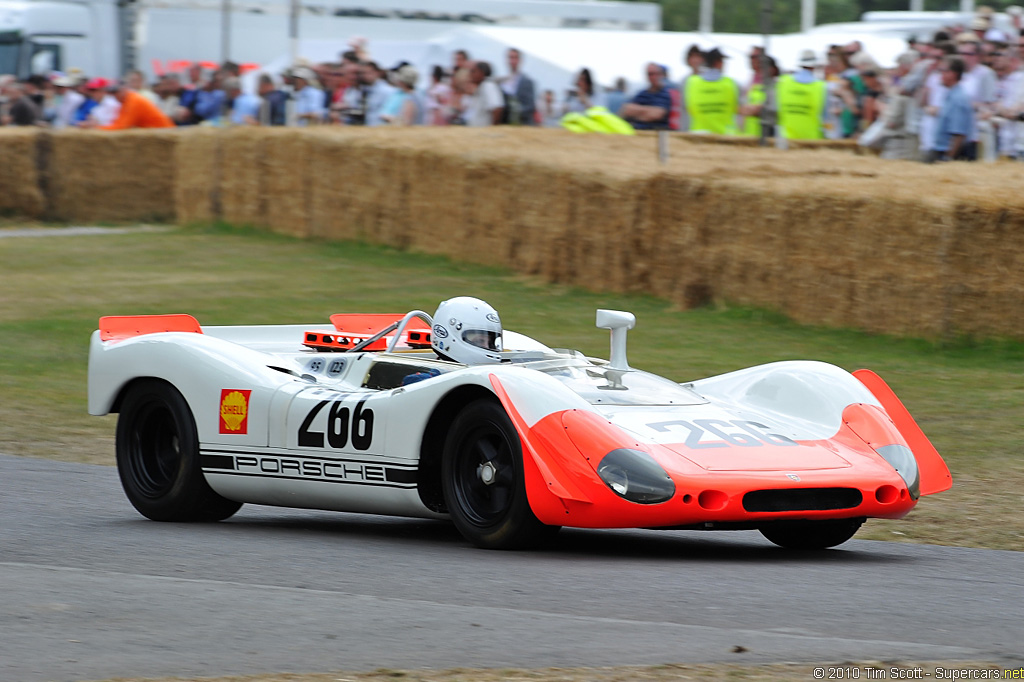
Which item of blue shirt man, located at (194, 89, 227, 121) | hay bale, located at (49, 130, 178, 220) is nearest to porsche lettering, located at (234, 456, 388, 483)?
hay bale, located at (49, 130, 178, 220)

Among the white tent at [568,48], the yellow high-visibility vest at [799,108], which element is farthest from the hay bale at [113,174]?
the yellow high-visibility vest at [799,108]

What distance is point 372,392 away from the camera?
663 centimetres

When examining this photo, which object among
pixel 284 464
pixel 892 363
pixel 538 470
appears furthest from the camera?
pixel 892 363

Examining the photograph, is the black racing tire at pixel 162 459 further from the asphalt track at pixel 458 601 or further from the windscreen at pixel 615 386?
the windscreen at pixel 615 386

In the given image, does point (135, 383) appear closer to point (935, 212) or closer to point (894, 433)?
point (894, 433)

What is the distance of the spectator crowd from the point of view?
50.0 feet

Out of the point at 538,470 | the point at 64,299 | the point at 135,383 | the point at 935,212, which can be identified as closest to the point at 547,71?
the point at 64,299

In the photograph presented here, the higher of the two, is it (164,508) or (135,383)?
(135,383)

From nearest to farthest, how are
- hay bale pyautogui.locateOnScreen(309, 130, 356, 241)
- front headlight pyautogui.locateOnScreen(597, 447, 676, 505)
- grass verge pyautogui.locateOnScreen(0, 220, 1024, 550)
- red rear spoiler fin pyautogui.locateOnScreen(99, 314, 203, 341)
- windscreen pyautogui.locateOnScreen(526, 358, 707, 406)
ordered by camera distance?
front headlight pyautogui.locateOnScreen(597, 447, 676, 505) → windscreen pyautogui.locateOnScreen(526, 358, 707, 406) → red rear spoiler fin pyautogui.locateOnScreen(99, 314, 203, 341) → grass verge pyautogui.locateOnScreen(0, 220, 1024, 550) → hay bale pyautogui.locateOnScreen(309, 130, 356, 241)

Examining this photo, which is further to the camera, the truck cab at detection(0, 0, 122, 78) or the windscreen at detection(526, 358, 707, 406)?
the truck cab at detection(0, 0, 122, 78)

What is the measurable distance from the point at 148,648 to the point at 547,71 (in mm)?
21943

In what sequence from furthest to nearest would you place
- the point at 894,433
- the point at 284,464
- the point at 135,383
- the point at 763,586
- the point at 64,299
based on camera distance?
the point at 64,299, the point at 135,383, the point at 284,464, the point at 894,433, the point at 763,586

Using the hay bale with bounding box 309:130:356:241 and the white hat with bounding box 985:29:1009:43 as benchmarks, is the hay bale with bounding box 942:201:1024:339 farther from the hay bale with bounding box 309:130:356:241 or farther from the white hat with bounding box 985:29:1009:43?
the hay bale with bounding box 309:130:356:241

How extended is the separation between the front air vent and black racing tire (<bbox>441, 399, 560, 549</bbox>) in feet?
2.56
